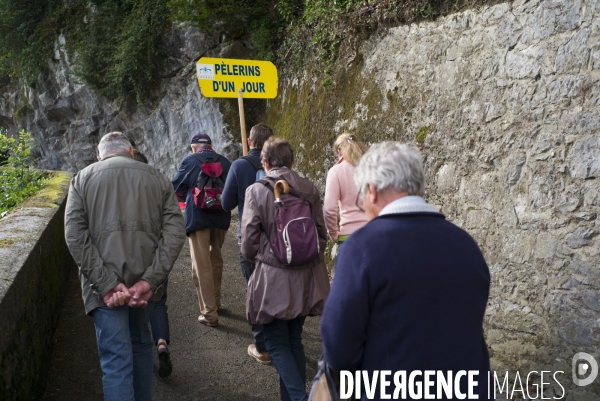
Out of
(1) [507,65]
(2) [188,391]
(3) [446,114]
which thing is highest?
(1) [507,65]

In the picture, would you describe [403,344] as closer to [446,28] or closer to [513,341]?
[513,341]

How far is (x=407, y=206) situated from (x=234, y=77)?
5353 millimetres

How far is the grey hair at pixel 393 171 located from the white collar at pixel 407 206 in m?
0.05

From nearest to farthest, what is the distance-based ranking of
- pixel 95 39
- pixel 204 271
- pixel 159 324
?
pixel 159 324
pixel 204 271
pixel 95 39

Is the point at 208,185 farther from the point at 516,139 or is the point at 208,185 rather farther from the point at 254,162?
the point at 516,139

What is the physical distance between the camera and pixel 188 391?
15.1 feet

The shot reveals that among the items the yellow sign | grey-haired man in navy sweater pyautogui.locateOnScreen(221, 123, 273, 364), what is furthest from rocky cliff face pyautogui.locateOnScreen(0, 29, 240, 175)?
grey-haired man in navy sweater pyautogui.locateOnScreen(221, 123, 273, 364)

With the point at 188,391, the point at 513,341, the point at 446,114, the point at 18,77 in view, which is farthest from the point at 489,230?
the point at 18,77

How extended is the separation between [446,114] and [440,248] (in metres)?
3.80

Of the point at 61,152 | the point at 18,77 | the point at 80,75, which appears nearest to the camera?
the point at 80,75

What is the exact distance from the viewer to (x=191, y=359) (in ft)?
17.1

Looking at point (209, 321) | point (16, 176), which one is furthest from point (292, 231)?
point (16, 176)

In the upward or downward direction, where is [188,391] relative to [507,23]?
downward

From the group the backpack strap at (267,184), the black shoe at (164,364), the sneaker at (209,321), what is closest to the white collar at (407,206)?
the backpack strap at (267,184)
